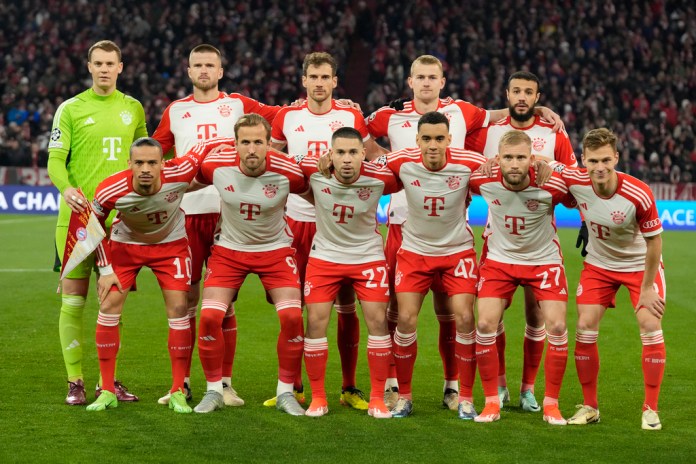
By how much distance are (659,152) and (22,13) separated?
56.2ft

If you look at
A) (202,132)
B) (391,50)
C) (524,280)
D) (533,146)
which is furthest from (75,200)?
(391,50)

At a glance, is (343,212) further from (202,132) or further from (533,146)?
(533,146)

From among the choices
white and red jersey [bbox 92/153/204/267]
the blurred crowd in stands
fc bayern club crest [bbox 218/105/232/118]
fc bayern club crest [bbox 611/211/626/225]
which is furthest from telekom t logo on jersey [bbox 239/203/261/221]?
the blurred crowd in stands

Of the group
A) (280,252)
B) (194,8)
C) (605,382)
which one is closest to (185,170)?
(280,252)

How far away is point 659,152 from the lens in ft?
83.0

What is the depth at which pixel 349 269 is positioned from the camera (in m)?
7.08

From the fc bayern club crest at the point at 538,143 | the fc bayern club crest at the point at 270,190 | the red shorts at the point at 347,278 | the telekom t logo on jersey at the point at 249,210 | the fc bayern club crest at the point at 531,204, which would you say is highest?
the fc bayern club crest at the point at 538,143

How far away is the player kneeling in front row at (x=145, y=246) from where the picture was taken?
23.0ft

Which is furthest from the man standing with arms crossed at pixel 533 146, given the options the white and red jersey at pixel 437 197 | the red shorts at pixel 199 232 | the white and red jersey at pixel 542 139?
the red shorts at pixel 199 232

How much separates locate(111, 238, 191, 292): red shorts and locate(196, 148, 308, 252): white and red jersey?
0.33 metres

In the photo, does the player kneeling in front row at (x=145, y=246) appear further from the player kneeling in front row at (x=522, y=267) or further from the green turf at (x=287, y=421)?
the player kneeling in front row at (x=522, y=267)

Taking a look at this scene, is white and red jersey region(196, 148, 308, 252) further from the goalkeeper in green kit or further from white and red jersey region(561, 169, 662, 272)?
white and red jersey region(561, 169, 662, 272)

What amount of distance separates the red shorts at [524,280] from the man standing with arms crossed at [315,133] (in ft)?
3.46

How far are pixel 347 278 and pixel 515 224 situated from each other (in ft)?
3.87
